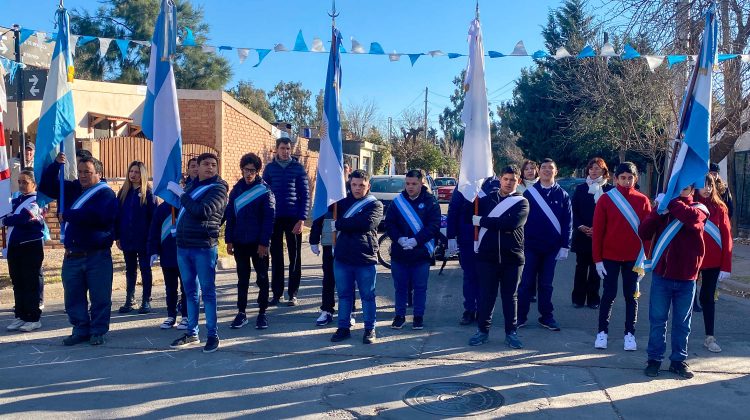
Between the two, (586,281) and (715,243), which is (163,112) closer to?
(586,281)

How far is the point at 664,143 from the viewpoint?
48.7 feet

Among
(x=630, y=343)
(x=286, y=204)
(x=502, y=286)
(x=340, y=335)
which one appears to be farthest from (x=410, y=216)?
(x=630, y=343)

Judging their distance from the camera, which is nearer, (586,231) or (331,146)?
(331,146)

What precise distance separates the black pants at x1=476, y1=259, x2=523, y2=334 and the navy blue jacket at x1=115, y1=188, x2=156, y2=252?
3922 mm

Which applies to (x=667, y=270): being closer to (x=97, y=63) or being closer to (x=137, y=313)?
(x=137, y=313)

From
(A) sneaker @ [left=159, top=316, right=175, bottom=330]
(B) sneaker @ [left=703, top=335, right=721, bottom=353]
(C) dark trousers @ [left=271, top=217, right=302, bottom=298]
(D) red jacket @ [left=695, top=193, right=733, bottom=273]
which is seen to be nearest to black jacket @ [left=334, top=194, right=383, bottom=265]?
(C) dark trousers @ [left=271, top=217, right=302, bottom=298]

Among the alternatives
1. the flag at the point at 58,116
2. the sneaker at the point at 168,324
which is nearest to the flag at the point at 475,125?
the sneaker at the point at 168,324

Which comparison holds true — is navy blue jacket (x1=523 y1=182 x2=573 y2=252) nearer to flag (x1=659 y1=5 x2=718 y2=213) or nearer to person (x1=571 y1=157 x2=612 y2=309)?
person (x1=571 y1=157 x2=612 y2=309)

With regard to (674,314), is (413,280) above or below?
above

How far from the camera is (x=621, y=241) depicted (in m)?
6.16

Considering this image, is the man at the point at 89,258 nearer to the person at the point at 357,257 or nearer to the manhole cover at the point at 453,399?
the person at the point at 357,257

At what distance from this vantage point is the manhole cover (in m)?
4.65

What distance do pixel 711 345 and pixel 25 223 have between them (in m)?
7.21

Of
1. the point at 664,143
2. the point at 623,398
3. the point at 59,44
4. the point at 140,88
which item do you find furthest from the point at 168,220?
the point at 140,88
